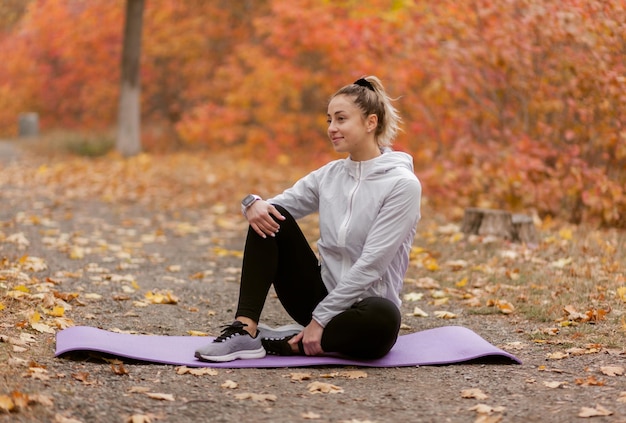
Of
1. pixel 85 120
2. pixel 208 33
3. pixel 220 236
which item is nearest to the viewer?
pixel 220 236

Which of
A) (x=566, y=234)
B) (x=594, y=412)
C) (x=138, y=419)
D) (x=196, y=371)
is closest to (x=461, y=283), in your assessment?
(x=566, y=234)

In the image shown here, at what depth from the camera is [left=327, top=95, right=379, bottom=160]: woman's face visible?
3.99 metres

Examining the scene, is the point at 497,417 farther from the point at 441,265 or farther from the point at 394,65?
the point at 394,65

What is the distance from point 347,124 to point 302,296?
89 centimetres

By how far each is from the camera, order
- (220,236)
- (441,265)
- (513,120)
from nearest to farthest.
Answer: (441,265)
(220,236)
(513,120)

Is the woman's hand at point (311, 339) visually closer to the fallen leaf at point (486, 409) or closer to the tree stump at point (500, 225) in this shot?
the fallen leaf at point (486, 409)

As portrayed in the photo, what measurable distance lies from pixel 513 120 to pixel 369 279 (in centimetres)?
594

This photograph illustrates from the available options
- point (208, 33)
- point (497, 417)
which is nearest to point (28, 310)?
point (497, 417)

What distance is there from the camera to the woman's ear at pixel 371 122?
4.02 metres

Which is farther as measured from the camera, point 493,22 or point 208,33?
point 208,33

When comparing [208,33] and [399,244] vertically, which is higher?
[208,33]

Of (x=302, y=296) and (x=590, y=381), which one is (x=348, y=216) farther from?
(x=590, y=381)

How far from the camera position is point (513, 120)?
30.7ft

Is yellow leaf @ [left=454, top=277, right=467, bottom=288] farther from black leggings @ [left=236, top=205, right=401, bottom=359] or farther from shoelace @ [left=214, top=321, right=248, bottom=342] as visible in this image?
shoelace @ [left=214, top=321, right=248, bottom=342]
